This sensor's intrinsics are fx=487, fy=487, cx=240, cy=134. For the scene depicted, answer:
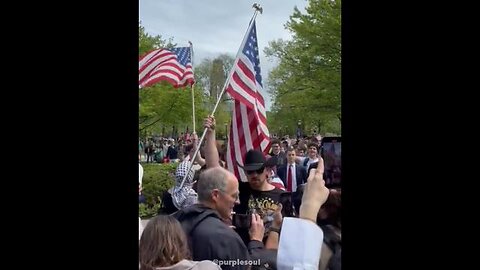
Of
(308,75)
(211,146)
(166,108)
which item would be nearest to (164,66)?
(166,108)

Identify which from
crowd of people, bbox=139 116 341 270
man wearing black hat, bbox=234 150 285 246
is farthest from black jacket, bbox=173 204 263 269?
man wearing black hat, bbox=234 150 285 246

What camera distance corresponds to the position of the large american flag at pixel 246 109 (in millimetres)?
3154

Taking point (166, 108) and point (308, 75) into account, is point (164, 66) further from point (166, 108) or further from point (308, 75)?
point (308, 75)

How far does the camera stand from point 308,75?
3.40 meters

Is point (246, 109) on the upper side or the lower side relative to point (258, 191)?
upper

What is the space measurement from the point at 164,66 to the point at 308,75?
999 mm

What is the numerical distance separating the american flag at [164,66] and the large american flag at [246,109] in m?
0.31

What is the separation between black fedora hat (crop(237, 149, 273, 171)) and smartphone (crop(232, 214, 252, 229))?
0.30 meters

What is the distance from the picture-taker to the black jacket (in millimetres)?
3041

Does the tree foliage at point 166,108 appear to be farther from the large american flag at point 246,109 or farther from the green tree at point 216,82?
the large american flag at point 246,109

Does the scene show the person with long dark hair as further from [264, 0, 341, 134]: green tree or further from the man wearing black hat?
[264, 0, 341, 134]: green tree

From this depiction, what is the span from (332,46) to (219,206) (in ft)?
4.58

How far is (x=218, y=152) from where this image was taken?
317cm

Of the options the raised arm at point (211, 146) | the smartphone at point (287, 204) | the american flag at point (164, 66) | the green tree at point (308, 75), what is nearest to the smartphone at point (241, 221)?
the smartphone at point (287, 204)
